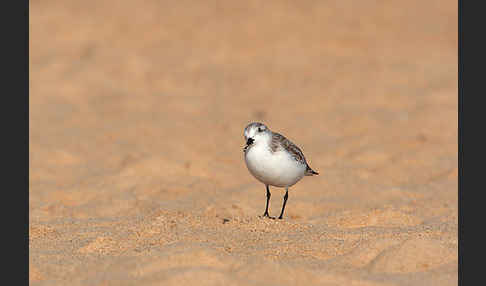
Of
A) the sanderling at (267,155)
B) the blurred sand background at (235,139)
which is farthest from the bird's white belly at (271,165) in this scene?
the blurred sand background at (235,139)

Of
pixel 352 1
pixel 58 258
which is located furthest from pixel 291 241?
pixel 352 1

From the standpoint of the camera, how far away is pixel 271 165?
545 centimetres

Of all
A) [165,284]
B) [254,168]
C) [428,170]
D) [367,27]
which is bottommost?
[165,284]

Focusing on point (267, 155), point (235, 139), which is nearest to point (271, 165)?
point (267, 155)

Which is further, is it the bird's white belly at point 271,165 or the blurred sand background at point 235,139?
the bird's white belly at point 271,165

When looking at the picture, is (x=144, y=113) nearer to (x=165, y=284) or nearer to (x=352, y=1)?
(x=352, y=1)

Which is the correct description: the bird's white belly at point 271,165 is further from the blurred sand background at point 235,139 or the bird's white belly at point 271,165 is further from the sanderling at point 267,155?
the blurred sand background at point 235,139

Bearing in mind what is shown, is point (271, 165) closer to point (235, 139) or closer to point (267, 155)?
point (267, 155)

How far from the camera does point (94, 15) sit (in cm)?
1453

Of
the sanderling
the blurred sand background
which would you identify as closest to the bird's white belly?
the sanderling

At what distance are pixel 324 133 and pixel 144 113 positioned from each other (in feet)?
9.18

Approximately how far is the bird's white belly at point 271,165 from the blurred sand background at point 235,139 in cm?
38

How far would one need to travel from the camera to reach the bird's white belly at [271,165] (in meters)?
5.43

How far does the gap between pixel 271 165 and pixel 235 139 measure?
4.15 metres
